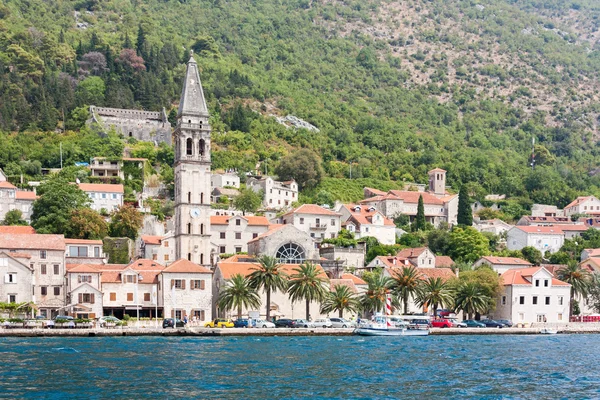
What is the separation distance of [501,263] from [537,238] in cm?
1857

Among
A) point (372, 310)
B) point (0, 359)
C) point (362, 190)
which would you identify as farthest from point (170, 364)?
point (362, 190)

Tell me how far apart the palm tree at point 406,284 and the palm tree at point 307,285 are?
7.58 meters

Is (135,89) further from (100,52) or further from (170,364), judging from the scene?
(170,364)

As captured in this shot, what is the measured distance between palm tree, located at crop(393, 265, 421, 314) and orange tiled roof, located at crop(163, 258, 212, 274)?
1774 centimetres

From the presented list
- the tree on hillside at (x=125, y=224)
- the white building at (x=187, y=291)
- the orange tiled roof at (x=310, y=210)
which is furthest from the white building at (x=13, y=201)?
the orange tiled roof at (x=310, y=210)

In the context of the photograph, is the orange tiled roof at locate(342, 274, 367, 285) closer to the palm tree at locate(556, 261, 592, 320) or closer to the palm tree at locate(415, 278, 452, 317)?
the palm tree at locate(415, 278, 452, 317)

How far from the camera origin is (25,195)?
116 meters

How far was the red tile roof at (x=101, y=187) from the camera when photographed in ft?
392

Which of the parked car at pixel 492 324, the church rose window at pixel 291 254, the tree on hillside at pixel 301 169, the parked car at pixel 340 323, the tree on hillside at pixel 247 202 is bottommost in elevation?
the parked car at pixel 492 324

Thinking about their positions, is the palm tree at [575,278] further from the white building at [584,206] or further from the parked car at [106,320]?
the white building at [584,206]

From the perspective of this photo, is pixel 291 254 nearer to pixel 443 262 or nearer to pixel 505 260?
pixel 443 262

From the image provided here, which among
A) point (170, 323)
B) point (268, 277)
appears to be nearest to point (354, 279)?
point (268, 277)

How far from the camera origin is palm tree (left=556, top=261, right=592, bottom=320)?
103375mm

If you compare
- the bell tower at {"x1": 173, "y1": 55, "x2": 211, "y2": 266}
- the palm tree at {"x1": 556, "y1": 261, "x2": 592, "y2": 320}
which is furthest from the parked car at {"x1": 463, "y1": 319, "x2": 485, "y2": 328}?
the bell tower at {"x1": 173, "y1": 55, "x2": 211, "y2": 266}
